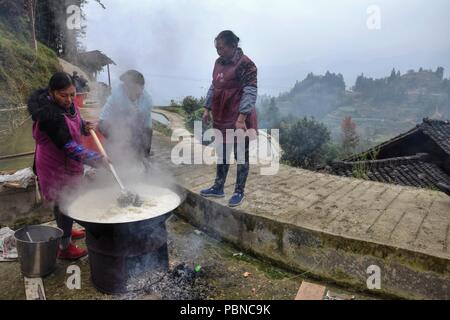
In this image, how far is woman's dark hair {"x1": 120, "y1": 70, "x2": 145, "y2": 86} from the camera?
4.29 metres

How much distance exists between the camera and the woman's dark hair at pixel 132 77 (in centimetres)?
429

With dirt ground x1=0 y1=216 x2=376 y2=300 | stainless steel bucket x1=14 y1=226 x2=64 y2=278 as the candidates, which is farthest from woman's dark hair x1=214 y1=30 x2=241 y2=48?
stainless steel bucket x1=14 y1=226 x2=64 y2=278

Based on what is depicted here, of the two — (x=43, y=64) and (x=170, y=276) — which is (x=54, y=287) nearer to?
(x=170, y=276)

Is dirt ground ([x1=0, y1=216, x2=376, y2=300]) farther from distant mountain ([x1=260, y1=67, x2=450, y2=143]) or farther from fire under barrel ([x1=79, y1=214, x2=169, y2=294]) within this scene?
distant mountain ([x1=260, y1=67, x2=450, y2=143])

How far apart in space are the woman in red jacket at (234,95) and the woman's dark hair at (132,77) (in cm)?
96

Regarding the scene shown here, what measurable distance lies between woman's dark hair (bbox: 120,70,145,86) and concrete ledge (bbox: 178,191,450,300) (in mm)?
1856

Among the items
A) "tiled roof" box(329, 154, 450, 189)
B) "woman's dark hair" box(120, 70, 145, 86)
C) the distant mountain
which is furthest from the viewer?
the distant mountain

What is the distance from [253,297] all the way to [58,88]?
2735mm

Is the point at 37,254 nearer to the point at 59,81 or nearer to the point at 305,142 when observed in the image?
the point at 59,81

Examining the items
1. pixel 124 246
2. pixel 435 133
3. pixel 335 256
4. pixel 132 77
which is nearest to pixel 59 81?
pixel 132 77

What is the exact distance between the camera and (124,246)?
3084 millimetres

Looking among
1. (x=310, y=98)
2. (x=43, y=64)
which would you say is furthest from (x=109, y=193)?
(x=310, y=98)

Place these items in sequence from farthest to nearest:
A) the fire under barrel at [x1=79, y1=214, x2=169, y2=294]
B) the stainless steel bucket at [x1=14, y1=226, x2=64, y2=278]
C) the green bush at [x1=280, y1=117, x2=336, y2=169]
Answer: the green bush at [x1=280, y1=117, x2=336, y2=169] → the stainless steel bucket at [x1=14, y1=226, x2=64, y2=278] → the fire under barrel at [x1=79, y1=214, x2=169, y2=294]

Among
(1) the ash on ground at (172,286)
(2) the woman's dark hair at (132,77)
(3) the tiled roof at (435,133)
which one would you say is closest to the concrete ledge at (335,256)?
(1) the ash on ground at (172,286)
